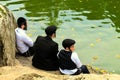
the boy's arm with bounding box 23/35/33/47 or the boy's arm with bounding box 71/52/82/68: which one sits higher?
the boy's arm with bounding box 23/35/33/47

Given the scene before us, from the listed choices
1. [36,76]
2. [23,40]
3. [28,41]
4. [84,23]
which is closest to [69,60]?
[28,41]

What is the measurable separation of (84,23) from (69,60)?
25.9 feet

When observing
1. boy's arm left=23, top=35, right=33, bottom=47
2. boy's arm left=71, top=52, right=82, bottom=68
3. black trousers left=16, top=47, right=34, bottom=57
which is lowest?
black trousers left=16, top=47, right=34, bottom=57

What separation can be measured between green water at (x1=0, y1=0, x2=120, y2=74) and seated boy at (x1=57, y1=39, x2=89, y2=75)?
9.53ft

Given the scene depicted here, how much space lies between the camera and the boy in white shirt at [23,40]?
475 inches

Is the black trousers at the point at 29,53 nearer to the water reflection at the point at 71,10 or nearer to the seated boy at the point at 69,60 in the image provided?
the seated boy at the point at 69,60

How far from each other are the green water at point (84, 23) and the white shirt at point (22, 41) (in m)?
A: 2.85

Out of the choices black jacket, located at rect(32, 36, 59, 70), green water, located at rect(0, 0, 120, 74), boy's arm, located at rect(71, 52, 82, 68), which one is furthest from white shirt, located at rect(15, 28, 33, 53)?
green water, located at rect(0, 0, 120, 74)

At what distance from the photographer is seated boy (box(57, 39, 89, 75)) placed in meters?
10.5

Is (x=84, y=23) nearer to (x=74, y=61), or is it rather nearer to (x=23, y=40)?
(x=23, y=40)

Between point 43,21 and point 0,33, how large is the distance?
27.3ft

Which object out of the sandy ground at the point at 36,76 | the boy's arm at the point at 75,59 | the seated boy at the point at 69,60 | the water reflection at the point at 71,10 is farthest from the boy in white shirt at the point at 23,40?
the water reflection at the point at 71,10

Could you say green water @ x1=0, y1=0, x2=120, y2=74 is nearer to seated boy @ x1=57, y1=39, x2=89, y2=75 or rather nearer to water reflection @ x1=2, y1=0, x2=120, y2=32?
water reflection @ x1=2, y1=0, x2=120, y2=32

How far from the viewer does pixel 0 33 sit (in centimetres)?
1038
